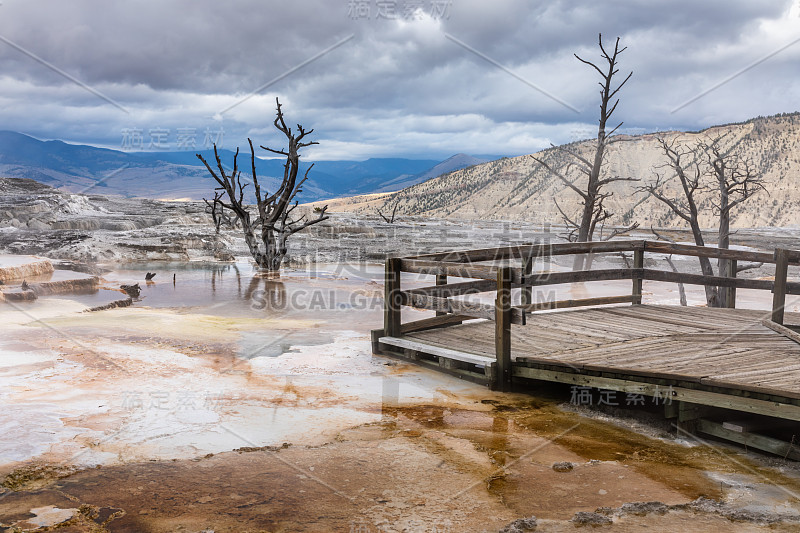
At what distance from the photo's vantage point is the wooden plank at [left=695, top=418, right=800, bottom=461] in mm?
4668

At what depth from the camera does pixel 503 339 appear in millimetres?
6414

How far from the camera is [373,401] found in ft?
19.7

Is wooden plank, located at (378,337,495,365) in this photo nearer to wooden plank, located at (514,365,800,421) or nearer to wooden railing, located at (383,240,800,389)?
wooden railing, located at (383,240,800,389)

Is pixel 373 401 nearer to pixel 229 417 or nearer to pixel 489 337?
pixel 229 417

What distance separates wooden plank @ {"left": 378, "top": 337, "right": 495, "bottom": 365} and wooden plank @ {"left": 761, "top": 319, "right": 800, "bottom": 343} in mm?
3124

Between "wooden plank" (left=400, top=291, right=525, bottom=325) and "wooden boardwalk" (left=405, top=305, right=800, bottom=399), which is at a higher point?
"wooden plank" (left=400, top=291, right=525, bottom=325)

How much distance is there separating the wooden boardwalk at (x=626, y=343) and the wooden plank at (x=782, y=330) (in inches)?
0.8

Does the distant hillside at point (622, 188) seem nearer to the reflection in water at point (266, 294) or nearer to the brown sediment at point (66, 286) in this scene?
the reflection in water at point (266, 294)

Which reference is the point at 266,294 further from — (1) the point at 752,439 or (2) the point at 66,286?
(1) the point at 752,439

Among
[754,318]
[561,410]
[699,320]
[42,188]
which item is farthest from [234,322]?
[42,188]

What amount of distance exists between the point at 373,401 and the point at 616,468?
2282mm

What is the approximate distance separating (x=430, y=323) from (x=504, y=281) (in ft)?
6.30

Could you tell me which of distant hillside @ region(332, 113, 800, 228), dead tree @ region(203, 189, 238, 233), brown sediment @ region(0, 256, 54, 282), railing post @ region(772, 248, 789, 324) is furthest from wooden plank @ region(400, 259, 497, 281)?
distant hillside @ region(332, 113, 800, 228)

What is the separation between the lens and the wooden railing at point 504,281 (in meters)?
6.49
